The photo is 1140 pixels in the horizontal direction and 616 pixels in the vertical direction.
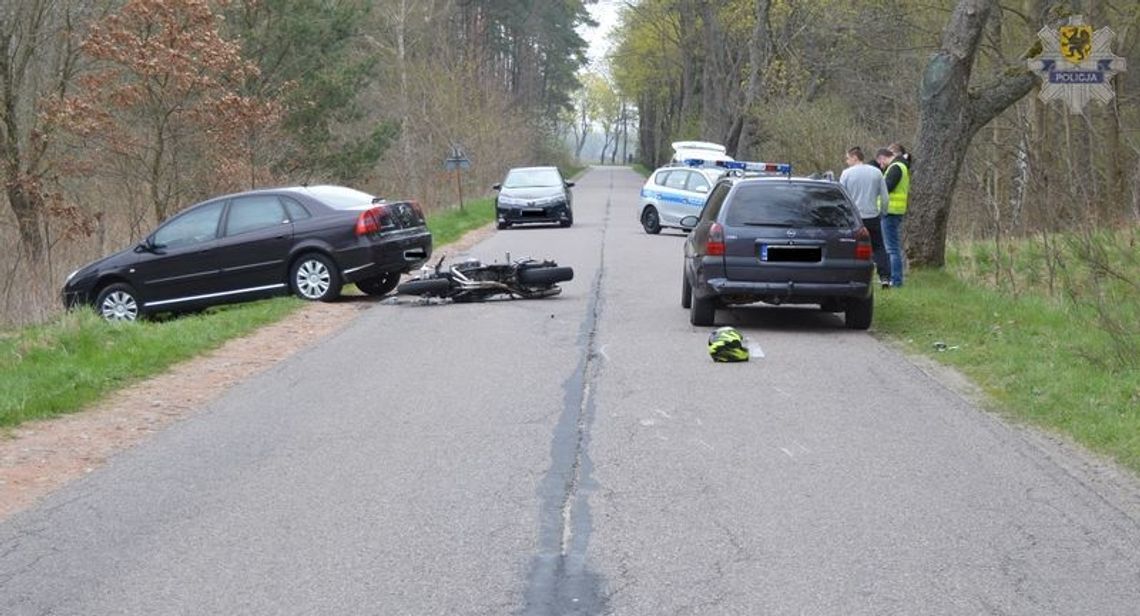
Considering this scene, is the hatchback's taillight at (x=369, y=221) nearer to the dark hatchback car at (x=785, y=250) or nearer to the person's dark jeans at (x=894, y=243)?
the dark hatchback car at (x=785, y=250)

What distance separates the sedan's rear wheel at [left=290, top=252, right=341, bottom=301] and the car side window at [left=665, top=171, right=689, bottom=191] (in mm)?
15670

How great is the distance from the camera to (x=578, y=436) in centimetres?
891

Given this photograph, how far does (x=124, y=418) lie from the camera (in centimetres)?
1017

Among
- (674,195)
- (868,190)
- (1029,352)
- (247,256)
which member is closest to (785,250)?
(1029,352)

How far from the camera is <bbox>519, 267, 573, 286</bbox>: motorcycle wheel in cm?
1739

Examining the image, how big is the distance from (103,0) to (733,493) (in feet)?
77.2

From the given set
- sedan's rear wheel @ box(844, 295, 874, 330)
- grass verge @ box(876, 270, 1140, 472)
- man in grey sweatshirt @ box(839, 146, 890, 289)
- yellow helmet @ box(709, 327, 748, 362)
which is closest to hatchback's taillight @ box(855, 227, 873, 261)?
sedan's rear wheel @ box(844, 295, 874, 330)

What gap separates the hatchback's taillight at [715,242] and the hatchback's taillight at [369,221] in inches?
206

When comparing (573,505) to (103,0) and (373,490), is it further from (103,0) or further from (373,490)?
(103,0)

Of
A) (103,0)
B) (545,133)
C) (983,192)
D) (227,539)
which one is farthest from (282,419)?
(545,133)

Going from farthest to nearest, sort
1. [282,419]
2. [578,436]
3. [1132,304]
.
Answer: [1132,304]
[282,419]
[578,436]

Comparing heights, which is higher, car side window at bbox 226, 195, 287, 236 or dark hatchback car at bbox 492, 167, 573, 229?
car side window at bbox 226, 195, 287, 236

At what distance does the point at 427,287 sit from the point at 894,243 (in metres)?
5.86

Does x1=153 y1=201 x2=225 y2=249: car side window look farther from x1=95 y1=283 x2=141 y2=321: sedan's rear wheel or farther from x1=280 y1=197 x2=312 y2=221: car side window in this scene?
x1=280 y1=197 x2=312 y2=221: car side window
